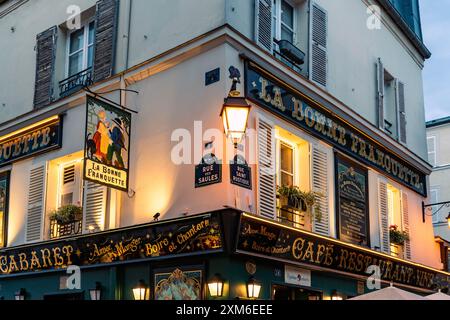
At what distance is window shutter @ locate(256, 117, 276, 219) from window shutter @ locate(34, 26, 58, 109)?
4.71m

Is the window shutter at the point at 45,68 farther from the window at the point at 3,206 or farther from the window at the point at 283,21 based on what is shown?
the window at the point at 283,21

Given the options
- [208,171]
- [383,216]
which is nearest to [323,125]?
[383,216]

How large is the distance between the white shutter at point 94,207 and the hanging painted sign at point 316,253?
3007 mm

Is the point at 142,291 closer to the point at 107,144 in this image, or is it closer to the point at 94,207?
the point at 94,207

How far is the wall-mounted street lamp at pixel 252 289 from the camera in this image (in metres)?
9.40

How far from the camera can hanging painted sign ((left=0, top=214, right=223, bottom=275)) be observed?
9.32m

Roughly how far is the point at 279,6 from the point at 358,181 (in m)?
3.73

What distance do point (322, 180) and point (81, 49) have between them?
5329 mm

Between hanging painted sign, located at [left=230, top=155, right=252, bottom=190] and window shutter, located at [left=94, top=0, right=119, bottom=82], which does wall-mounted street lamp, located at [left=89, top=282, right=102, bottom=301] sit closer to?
hanging painted sign, located at [left=230, top=155, right=252, bottom=190]

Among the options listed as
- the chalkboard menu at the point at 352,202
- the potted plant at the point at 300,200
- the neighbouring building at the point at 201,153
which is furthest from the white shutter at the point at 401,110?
the potted plant at the point at 300,200

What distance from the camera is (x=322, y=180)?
12.0 meters

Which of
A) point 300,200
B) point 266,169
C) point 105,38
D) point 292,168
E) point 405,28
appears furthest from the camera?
point 405,28
